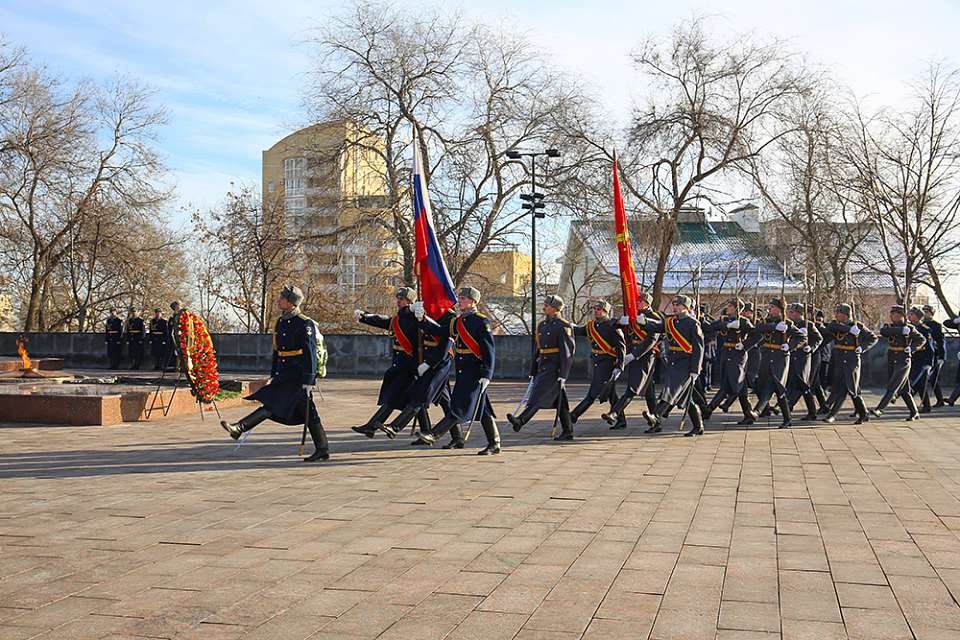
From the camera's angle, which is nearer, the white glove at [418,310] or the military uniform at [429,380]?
the white glove at [418,310]

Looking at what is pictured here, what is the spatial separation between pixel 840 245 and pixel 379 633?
32887 mm

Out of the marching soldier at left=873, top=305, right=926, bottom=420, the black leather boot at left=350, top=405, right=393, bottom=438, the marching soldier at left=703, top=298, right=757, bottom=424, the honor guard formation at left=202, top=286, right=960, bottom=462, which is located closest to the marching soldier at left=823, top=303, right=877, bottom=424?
the honor guard formation at left=202, top=286, right=960, bottom=462

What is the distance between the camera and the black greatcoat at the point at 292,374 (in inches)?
403

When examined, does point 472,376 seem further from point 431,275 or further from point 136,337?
point 136,337

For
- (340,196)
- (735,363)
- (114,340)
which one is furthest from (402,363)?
(114,340)

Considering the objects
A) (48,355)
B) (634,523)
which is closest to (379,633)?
(634,523)

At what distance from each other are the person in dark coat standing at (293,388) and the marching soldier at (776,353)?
6952 mm

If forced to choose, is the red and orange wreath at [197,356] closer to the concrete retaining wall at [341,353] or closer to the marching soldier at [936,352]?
the marching soldier at [936,352]

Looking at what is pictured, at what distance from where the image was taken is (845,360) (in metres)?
15.2

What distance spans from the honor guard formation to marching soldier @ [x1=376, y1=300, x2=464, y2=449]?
0.6 inches

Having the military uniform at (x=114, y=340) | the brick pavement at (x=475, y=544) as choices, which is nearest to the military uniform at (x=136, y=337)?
the military uniform at (x=114, y=340)

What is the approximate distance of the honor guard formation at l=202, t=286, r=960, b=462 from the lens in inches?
413

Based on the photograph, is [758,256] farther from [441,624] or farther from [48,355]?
[441,624]

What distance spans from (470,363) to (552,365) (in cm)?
147
